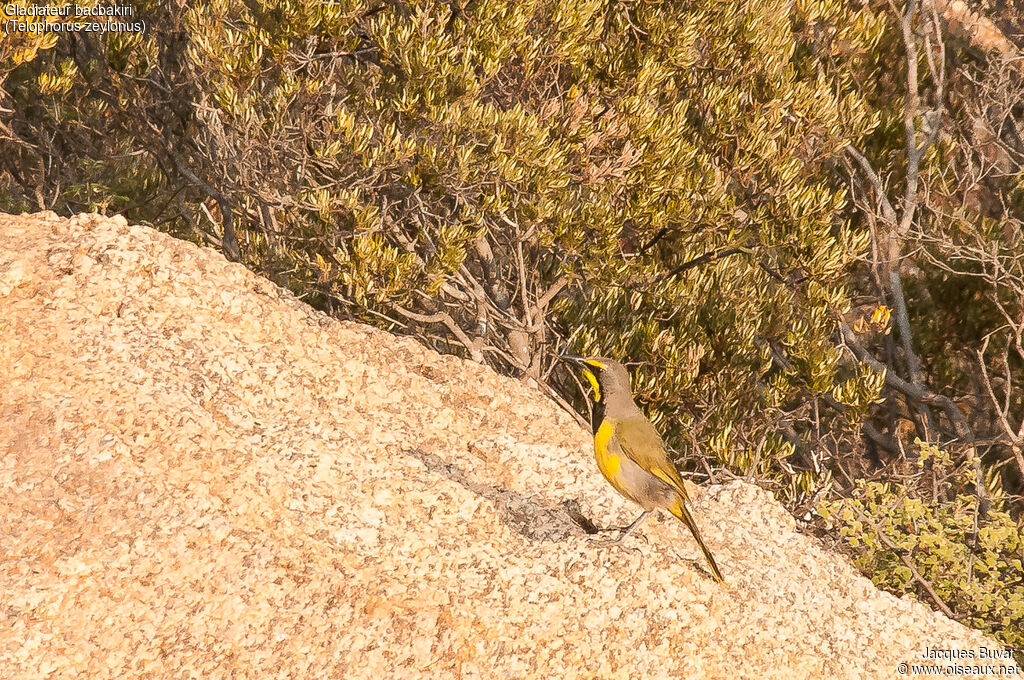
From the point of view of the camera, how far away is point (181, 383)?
5.08m

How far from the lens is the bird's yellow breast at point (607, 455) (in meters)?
4.86

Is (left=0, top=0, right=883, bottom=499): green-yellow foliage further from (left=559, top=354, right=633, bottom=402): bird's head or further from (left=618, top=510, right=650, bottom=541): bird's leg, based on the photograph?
(left=618, top=510, right=650, bottom=541): bird's leg

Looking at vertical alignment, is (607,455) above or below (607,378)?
below

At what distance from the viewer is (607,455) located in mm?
4922

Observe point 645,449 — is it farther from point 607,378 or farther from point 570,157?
point 570,157

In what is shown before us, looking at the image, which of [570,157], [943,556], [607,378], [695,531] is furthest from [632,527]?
[570,157]

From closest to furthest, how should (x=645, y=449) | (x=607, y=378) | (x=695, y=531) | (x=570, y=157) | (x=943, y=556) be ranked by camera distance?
(x=695, y=531)
(x=645, y=449)
(x=607, y=378)
(x=943, y=556)
(x=570, y=157)

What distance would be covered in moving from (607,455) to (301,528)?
64.2 inches

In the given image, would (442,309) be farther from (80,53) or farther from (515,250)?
(80,53)

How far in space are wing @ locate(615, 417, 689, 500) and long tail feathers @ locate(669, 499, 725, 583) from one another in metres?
0.07

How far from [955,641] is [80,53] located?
867cm

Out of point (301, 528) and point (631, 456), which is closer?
point (301, 528)

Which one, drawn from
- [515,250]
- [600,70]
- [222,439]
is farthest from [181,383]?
[600,70]

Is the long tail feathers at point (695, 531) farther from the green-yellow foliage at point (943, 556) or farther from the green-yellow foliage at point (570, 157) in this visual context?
the green-yellow foliage at point (570, 157)
